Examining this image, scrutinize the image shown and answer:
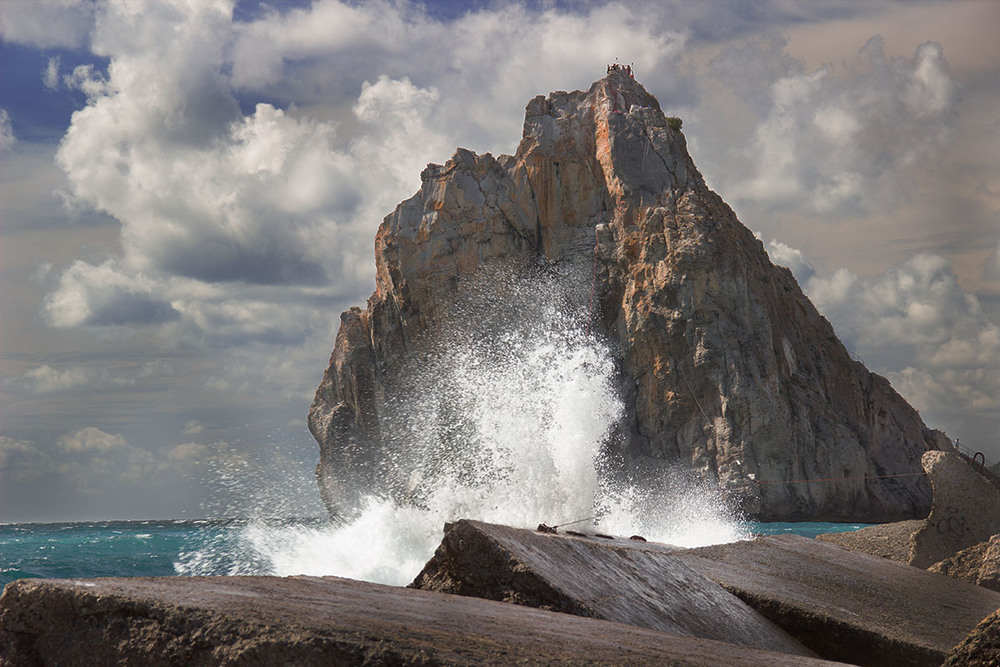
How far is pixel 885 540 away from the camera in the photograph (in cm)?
971

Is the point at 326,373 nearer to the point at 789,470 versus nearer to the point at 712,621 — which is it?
the point at 789,470

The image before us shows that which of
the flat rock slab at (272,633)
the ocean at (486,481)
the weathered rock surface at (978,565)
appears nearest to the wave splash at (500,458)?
the ocean at (486,481)

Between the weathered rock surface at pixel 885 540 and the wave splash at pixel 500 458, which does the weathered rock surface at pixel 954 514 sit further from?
the wave splash at pixel 500 458

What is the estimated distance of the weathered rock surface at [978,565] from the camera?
Answer: 748cm

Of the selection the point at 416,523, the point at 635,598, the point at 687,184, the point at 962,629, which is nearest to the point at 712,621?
the point at 635,598

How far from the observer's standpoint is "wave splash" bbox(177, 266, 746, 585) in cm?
1590

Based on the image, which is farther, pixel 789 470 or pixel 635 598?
pixel 789 470

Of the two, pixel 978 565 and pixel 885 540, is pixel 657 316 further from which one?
pixel 978 565

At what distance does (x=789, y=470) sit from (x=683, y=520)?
760 cm

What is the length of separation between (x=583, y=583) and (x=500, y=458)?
2015 cm

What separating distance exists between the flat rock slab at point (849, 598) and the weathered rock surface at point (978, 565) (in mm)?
234

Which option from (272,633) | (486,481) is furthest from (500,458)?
(272,633)

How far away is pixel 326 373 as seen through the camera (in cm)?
4788

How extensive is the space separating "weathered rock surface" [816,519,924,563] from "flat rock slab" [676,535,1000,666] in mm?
1483
